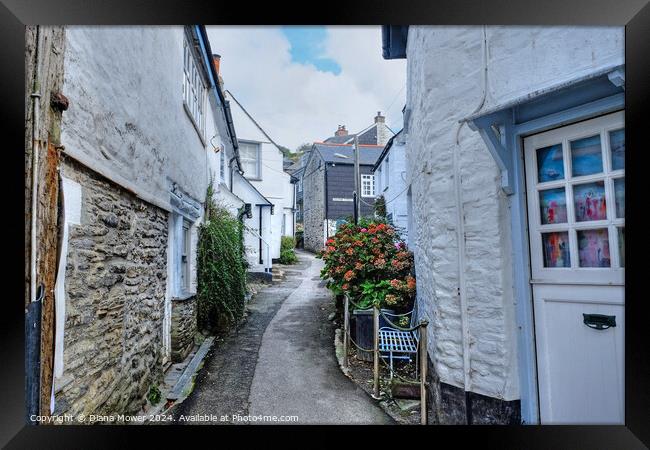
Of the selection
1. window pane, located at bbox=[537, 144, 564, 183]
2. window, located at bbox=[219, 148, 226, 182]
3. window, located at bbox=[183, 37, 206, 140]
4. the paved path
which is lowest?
the paved path

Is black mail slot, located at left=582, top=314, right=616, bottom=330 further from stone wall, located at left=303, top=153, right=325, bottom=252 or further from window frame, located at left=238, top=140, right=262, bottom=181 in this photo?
stone wall, located at left=303, top=153, right=325, bottom=252

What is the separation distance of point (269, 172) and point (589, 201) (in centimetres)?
1114

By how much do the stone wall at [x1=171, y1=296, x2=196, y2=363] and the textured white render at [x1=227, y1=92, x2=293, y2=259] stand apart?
6.33m

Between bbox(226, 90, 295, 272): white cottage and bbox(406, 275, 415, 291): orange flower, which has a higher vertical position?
bbox(226, 90, 295, 272): white cottage

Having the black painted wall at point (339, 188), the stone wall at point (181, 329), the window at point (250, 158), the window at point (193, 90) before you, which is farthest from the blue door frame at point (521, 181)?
the black painted wall at point (339, 188)

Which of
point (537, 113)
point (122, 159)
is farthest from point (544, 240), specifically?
point (122, 159)

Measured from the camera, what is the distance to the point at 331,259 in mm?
6699

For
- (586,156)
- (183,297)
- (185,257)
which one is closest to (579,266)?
(586,156)

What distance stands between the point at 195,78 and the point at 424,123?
13.3 ft

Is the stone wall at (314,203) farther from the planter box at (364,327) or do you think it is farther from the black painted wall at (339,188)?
the planter box at (364,327)

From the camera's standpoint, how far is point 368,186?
15547 mm

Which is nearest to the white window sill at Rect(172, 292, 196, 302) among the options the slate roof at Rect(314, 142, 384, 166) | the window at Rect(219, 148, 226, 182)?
the window at Rect(219, 148, 226, 182)

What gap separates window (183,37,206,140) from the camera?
5500mm

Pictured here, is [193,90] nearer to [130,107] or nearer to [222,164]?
[130,107]
